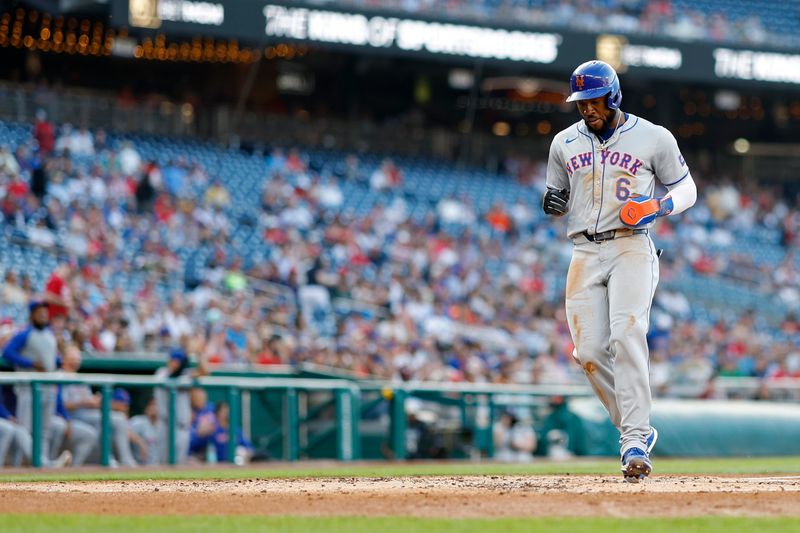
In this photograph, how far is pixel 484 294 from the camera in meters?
19.5

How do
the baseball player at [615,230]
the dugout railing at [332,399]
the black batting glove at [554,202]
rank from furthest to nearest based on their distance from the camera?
the dugout railing at [332,399], the black batting glove at [554,202], the baseball player at [615,230]

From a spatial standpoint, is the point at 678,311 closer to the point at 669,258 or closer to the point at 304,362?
the point at 669,258

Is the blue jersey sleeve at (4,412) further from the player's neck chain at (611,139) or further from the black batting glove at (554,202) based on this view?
the player's neck chain at (611,139)

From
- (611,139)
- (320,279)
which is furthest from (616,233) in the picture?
(320,279)

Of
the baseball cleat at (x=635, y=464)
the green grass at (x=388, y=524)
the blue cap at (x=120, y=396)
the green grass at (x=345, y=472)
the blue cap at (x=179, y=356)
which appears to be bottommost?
the green grass at (x=345, y=472)

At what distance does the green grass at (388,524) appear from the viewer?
175 inches

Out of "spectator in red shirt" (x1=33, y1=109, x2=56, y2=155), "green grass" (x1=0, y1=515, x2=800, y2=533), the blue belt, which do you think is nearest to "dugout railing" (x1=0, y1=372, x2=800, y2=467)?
the blue belt

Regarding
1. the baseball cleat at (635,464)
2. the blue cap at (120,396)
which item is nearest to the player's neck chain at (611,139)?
the baseball cleat at (635,464)

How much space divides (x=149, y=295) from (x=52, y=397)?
4.79m

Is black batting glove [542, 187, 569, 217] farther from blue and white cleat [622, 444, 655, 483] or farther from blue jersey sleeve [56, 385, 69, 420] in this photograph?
blue jersey sleeve [56, 385, 69, 420]

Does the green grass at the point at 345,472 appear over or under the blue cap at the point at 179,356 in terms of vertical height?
under

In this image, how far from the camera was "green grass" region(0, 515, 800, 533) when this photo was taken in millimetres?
4449

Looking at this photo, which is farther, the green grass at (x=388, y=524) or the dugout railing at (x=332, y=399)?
the dugout railing at (x=332, y=399)

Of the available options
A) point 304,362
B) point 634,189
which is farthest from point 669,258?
point 634,189
